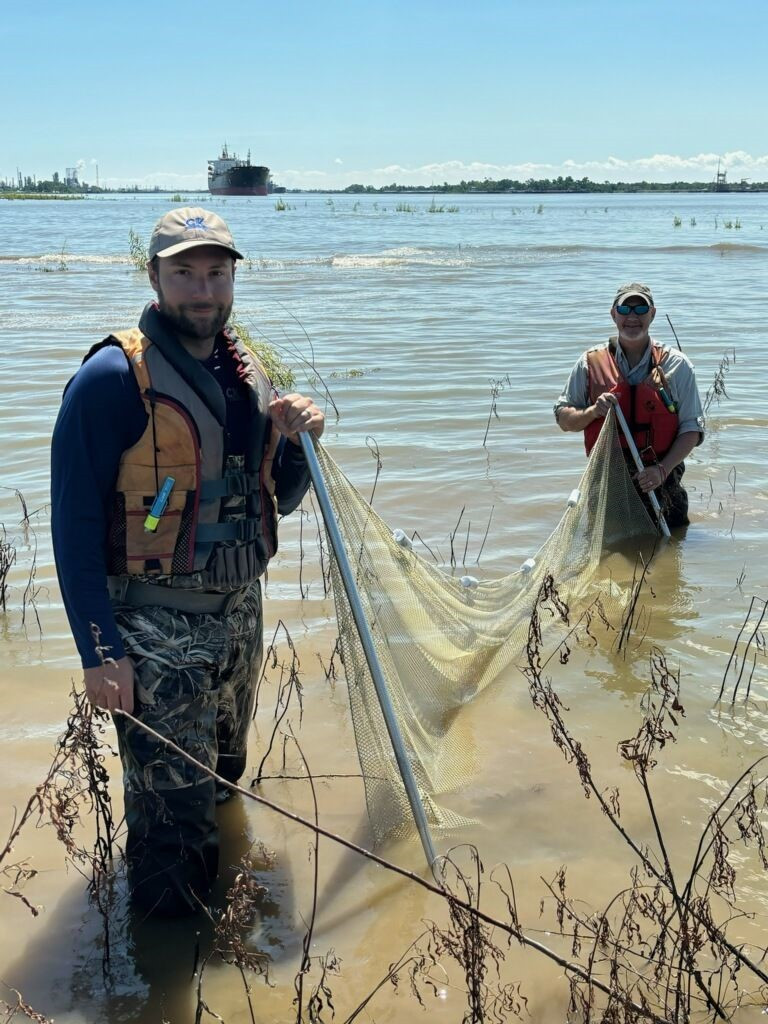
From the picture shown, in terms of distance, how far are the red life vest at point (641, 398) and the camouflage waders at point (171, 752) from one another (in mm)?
3993

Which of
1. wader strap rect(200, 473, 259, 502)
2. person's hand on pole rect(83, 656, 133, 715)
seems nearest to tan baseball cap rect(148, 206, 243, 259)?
wader strap rect(200, 473, 259, 502)

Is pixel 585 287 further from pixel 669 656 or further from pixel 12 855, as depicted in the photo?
pixel 12 855

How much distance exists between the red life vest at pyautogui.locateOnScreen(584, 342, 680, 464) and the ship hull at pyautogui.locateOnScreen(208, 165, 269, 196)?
12672cm

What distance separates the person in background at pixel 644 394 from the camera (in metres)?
6.70

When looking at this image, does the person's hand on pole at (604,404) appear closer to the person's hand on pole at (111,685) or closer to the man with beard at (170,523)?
the man with beard at (170,523)

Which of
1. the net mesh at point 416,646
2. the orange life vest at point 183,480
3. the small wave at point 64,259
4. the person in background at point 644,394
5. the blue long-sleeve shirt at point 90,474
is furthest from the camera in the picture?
the small wave at point 64,259

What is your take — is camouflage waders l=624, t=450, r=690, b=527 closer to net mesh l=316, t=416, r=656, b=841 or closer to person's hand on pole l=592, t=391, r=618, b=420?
person's hand on pole l=592, t=391, r=618, b=420

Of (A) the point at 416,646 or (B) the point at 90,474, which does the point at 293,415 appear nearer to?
(B) the point at 90,474

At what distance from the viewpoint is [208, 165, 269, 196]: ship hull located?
12581 centimetres

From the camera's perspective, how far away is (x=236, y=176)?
126 m

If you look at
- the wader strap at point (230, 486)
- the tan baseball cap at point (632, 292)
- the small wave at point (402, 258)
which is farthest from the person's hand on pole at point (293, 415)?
the small wave at point (402, 258)

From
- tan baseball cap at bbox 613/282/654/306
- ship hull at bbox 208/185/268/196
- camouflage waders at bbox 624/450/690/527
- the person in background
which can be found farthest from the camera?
ship hull at bbox 208/185/268/196

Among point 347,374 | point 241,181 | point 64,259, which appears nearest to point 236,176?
point 241,181

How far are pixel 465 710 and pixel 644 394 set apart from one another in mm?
2881
